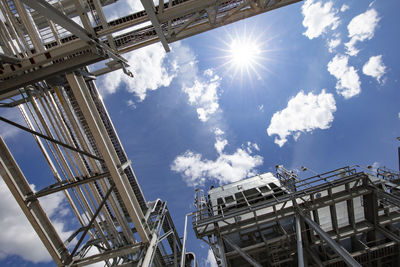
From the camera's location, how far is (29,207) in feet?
22.4

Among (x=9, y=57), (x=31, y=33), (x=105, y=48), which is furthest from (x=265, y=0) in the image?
(x=9, y=57)

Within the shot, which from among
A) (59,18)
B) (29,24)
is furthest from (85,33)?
(29,24)

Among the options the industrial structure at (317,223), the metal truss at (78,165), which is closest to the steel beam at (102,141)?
the metal truss at (78,165)

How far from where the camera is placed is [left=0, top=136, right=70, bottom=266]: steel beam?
6.58 metres

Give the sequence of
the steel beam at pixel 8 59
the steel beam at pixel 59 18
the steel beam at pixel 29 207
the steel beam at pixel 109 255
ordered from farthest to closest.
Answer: the steel beam at pixel 109 255
the steel beam at pixel 29 207
the steel beam at pixel 8 59
the steel beam at pixel 59 18

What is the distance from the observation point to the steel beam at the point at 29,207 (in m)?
6.58

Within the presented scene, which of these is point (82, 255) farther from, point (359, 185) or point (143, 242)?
point (359, 185)

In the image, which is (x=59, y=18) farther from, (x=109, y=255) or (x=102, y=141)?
(x=109, y=255)

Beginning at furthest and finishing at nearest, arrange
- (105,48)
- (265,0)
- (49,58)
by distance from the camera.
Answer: (265,0), (105,48), (49,58)

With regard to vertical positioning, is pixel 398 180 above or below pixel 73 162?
above

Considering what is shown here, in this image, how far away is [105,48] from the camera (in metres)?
5.54

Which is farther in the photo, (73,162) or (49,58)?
(73,162)

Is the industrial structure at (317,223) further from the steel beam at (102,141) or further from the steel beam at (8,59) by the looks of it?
the steel beam at (8,59)

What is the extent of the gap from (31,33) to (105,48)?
246 cm
